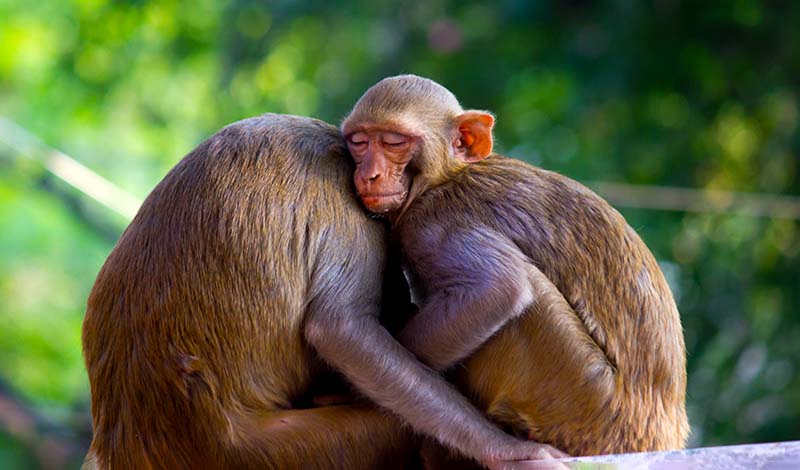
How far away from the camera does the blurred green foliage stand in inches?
383

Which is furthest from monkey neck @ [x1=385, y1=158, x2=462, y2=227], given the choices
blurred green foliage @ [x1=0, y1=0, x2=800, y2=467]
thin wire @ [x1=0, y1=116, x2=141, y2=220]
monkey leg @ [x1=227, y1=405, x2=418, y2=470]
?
blurred green foliage @ [x1=0, y1=0, x2=800, y2=467]

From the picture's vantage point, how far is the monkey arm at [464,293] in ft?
10.6

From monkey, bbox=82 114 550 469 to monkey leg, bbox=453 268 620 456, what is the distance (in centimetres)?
11

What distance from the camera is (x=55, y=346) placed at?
12.5m

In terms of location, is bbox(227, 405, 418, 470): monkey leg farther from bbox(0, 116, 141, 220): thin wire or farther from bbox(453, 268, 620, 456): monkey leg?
bbox(0, 116, 141, 220): thin wire

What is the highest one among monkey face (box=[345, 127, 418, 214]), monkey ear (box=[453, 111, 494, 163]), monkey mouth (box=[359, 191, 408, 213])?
monkey ear (box=[453, 111, 494, 163])

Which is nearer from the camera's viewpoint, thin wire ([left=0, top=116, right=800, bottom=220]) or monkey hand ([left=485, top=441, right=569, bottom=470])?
monkey hand ([left=485, top=441, right=569, bottom=470])

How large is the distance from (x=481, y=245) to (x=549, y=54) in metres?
8.21

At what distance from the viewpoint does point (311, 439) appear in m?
3.10

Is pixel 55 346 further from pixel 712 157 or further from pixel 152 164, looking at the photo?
pixel 712 157

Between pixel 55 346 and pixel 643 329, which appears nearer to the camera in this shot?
pixel 643 329

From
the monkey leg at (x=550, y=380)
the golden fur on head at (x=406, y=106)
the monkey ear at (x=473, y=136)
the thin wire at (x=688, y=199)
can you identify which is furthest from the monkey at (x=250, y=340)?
the thin wire at (x=688, y=199)

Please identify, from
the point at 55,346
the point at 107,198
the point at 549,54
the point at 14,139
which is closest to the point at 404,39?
the point at 549,54

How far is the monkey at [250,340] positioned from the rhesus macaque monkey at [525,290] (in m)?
0.15
